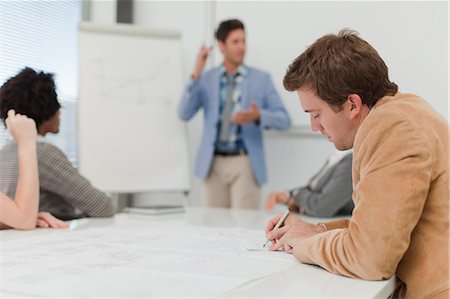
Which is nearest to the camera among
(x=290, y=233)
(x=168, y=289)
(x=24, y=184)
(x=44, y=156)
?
(x=168, y=289)

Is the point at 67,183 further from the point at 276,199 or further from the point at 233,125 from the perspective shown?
the point at 233,125

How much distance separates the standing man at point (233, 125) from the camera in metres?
3.06

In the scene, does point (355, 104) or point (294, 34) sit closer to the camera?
point (355, 104)

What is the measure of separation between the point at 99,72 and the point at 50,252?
2.15 meters

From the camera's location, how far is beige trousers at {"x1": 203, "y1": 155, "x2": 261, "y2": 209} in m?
3.06

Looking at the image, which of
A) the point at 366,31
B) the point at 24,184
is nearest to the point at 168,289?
the point at 24,184

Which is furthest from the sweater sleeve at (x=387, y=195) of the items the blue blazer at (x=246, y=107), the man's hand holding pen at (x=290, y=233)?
the blue blazer at (x=246, y=107)

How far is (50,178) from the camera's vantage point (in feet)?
5.82

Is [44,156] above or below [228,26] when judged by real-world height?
below

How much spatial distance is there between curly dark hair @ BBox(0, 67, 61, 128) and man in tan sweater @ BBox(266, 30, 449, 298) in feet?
3.17

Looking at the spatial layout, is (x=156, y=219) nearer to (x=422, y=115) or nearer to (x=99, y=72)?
(x=422, y=115)

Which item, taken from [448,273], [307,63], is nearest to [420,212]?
[448,273]

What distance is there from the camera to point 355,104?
1.04 meters

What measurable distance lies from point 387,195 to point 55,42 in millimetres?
2788
